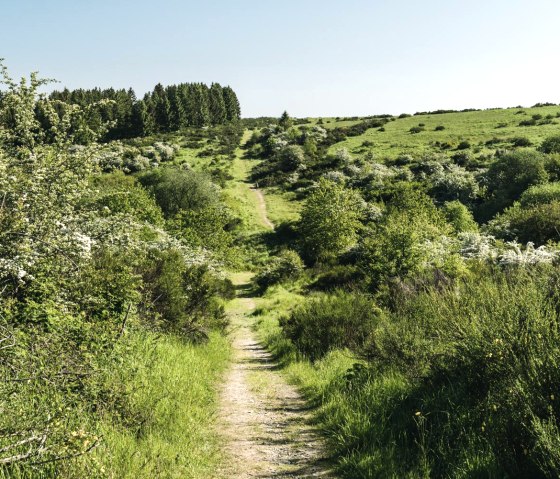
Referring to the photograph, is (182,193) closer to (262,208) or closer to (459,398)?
(262,208)

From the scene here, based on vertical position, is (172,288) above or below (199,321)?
above

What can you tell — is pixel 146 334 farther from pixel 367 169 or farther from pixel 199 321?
pixel 367 169

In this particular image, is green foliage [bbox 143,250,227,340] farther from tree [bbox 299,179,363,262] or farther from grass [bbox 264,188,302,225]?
grass [bbox 264,188,302,225]

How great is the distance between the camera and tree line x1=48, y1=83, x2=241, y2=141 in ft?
313

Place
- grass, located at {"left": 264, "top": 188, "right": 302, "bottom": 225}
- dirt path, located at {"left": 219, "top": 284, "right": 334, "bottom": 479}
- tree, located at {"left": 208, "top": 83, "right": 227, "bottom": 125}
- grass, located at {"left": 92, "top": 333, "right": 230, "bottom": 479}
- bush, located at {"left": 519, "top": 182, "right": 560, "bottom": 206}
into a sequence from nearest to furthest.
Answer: grass, located at {"left": 92, "top": 333, "right": 230, "bottom": 479}
dirt path, located at {"left": 219, "top": 284, "right": 334, "bottom": 479}
bush, located at {"left": 519, "top": 182, "right": 560, "bottom": 206}
grass, located at {"left": 264, "top": 188, "right": 302, "bottom": 225}
tree, located at {"left": 208, "top": 83, "right": 227, "bottom": 125}

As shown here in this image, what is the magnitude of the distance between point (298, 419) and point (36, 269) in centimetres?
495

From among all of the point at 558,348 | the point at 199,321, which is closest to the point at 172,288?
the point at 199,321

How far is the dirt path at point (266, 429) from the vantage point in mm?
5039

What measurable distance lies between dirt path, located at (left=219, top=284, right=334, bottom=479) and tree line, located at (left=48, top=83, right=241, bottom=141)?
8667 cm

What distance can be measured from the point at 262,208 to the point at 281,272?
25.1 m

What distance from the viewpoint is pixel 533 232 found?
24703 mm

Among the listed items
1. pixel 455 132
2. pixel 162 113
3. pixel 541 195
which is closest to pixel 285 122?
pixel 162 113

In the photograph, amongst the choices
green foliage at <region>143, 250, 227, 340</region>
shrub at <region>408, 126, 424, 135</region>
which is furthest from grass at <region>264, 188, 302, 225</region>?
green foliage at <region>143, 250, 227, 340</region>

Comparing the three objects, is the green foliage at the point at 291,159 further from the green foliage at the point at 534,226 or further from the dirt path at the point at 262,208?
the green foliage at the point at 534,226
